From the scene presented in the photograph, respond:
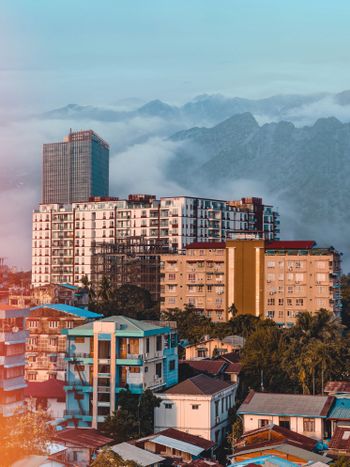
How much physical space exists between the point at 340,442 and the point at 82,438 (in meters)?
9.63

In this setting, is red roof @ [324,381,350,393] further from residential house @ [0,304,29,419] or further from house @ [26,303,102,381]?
house @ [26,303,102,381]

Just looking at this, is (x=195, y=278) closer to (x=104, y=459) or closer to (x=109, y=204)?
(x=109, y=204)

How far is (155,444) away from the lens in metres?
34.7

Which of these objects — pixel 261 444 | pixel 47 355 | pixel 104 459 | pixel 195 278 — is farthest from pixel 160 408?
pixel 195 278

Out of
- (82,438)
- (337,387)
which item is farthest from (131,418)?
(337,387)

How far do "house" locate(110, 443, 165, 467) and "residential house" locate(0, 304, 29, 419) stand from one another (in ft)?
19.3

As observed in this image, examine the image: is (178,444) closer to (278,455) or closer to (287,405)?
(278,455)

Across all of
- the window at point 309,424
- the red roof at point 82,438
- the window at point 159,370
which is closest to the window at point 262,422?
the window at point 309,424

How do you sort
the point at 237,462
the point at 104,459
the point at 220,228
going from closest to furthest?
the point at 104,459
the point at 237,462
the point at 220,228

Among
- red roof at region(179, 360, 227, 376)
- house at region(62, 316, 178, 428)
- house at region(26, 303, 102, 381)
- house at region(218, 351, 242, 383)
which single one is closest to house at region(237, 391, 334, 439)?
house at region(62, 316, 178, 428)

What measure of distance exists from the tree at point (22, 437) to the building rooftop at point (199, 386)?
357 inches

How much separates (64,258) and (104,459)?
268 feet

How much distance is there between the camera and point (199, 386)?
39906 millimetres

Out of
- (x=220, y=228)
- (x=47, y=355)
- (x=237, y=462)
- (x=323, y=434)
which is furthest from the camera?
(x=220, y=228)
